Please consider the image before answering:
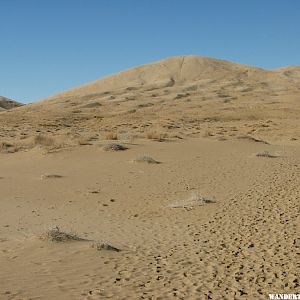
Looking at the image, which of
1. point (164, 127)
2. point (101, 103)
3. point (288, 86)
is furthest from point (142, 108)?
point (288, 86)

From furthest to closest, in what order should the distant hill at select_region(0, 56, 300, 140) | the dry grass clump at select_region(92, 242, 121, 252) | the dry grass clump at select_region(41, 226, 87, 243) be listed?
the distant hill at select_region(0, 56, 300, 140) → the dry grass clump at select_region(41, 226, 87, 243) → the dry grass clump at select_region(92, 242, 121, 252)

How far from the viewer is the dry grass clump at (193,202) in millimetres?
14023

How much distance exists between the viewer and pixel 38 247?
31.9ft

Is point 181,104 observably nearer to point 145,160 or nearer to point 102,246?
point 145,160

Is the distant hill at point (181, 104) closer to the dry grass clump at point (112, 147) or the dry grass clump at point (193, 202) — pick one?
the dry grass clump at point (112, 147)

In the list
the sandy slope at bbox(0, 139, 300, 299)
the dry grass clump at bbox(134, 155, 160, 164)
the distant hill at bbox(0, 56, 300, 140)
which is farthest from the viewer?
the distant hill at bbox(0, 56, 300, 140)

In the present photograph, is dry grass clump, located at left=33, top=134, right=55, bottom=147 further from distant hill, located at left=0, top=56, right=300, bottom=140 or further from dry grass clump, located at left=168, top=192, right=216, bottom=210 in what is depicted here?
dry grass clump, located at left=168, top=192, right=216, bottom=210

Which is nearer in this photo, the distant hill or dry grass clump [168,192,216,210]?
dry grass clump [168,192,216,210]

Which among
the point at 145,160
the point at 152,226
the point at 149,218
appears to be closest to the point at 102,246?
the point at 152,226

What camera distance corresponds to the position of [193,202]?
14258mm

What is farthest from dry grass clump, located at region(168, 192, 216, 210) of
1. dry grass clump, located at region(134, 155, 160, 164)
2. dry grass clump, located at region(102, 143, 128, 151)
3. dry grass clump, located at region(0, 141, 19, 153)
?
dry grass clump, located at region(0, 141, 19, 153)

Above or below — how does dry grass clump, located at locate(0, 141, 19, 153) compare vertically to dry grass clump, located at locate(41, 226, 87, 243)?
above

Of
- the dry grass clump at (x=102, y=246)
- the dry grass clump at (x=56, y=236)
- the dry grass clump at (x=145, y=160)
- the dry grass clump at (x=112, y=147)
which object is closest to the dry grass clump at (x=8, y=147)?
the dry grass clump at (x=112, y=147)

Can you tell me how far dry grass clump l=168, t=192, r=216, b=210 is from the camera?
14.0 meters
